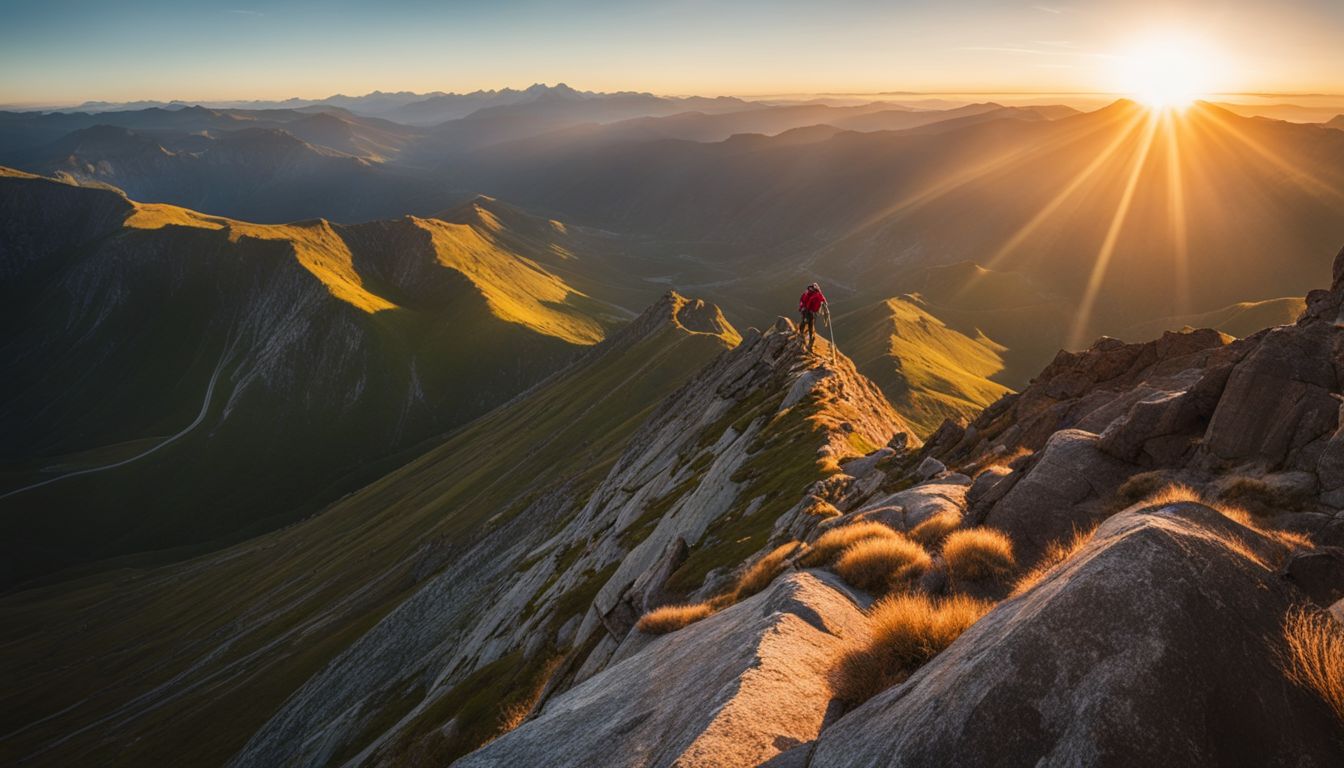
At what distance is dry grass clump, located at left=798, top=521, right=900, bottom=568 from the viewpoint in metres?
17.9

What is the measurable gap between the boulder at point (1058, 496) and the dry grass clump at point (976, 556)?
1.24 m

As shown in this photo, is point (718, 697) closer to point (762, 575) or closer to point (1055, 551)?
point (1055, 551)

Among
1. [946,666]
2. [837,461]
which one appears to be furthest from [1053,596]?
[837,461]

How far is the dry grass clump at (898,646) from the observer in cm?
1133

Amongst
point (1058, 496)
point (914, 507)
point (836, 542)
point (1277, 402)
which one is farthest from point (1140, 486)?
point (836, 542)

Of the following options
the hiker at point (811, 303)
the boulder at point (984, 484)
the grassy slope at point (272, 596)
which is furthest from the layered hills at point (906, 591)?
the grassy slope at point (272, 596)

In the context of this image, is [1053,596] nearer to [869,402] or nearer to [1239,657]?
[1239,657]

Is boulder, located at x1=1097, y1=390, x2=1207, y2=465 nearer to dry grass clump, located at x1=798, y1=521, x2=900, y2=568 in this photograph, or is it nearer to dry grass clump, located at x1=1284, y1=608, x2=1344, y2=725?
dry grass clump, located at x1=798, y1=521, x2=900, y2=568

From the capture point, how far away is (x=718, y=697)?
37.7 ft

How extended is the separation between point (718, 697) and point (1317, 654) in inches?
315

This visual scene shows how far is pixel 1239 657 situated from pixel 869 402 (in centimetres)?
6179

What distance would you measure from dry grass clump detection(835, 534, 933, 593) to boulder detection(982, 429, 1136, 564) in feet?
9.01

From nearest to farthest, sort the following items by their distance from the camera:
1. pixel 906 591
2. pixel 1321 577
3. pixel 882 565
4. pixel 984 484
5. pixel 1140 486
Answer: pixel 1321 577 < pixel 906 591 < pixel 882 565 < pixel 1140 486 < pixel 984 484

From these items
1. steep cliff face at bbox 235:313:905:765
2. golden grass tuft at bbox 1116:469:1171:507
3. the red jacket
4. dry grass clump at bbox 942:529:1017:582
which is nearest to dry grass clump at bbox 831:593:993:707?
dry grass clump at bbox 942:529:1017:582
